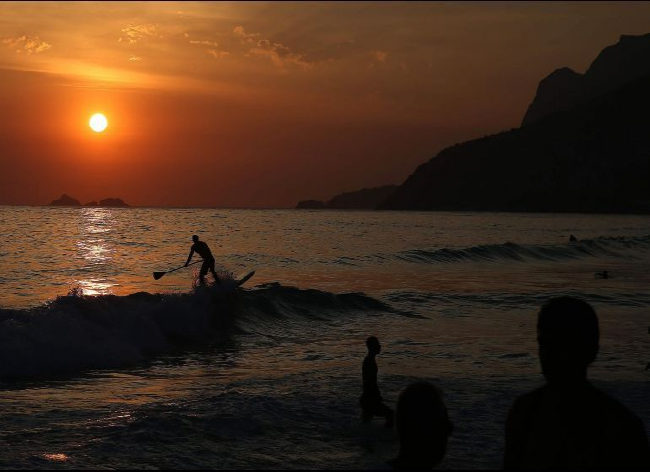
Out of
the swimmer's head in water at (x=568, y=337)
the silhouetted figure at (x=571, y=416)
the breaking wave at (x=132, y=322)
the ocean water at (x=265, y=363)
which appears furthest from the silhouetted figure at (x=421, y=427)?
the breaking wave at (x=132, y=322)

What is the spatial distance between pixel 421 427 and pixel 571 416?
53 centimetres

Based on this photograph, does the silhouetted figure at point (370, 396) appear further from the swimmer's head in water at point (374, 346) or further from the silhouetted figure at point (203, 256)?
the silhouetted figure at point (203, 256)

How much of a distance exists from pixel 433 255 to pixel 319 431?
52869 mm

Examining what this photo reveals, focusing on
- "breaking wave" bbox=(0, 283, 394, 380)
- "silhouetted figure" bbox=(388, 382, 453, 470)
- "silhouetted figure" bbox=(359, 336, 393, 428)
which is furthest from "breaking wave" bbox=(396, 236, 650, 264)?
"silhouetted figure" bbox=(388, 382, 453, 470)

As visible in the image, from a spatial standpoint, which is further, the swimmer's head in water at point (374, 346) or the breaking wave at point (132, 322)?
the breaking wave at point (132, 322)

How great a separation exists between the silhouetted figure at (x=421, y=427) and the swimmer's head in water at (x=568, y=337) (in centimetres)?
43

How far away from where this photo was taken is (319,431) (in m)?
12.4

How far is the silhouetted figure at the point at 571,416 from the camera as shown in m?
2.63

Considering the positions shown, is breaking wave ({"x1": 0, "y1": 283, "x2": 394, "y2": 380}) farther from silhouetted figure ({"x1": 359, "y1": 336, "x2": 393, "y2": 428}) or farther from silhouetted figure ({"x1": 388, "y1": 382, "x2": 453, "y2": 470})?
silhouetted figure ({"x1": 388, "y1": 382, "x2": 453, "y2": 470})

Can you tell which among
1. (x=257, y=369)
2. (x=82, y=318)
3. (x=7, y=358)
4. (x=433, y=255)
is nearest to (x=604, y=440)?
(x=257, y=369)

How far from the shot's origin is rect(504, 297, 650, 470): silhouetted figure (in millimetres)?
2629

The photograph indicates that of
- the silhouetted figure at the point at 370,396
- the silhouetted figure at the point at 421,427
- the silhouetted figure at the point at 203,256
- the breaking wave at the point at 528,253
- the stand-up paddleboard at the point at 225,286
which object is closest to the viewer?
the silhouetted figure at the point at 421,427

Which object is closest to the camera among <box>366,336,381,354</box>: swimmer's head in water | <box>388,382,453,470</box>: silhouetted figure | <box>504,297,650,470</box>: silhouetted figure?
<box>504,297,650,470</box>: silhouetted figure

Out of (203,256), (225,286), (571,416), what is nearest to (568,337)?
(571,416)
